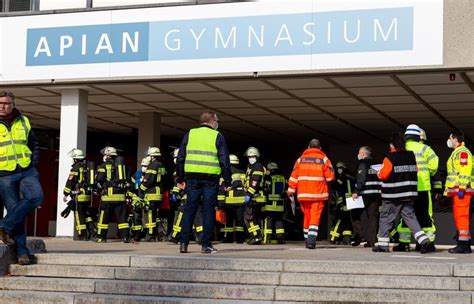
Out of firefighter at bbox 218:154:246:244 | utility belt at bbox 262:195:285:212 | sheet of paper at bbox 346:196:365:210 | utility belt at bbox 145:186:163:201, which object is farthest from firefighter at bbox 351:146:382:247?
utility belt at bbox 145:186:163:201

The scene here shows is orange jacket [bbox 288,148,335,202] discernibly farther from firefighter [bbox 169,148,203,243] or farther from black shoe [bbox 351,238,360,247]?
black shoe [bbox 351,238,360,247]

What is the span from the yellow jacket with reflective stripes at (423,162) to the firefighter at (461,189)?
33 cm

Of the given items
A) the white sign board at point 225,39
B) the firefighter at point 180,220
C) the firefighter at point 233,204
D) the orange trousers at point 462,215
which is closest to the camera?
the orange trousers at point 462,215

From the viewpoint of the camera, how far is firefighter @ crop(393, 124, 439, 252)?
43.0ft

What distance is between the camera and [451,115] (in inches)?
820

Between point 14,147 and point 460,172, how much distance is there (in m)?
6.53

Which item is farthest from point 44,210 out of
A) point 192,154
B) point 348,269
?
point 348,269

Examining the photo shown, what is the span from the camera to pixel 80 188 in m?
17.4

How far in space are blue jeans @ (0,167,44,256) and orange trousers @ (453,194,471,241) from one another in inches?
243

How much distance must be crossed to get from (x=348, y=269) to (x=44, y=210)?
17.6 metres

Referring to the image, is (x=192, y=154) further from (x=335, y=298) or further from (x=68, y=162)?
(x=68, y=162)

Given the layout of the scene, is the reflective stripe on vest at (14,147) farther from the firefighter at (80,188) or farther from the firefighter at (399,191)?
A: the firefighter at (80,188)

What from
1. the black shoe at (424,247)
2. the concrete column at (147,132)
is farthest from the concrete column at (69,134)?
the black shoe at (424,247)

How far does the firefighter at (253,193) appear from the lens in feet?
52.2
